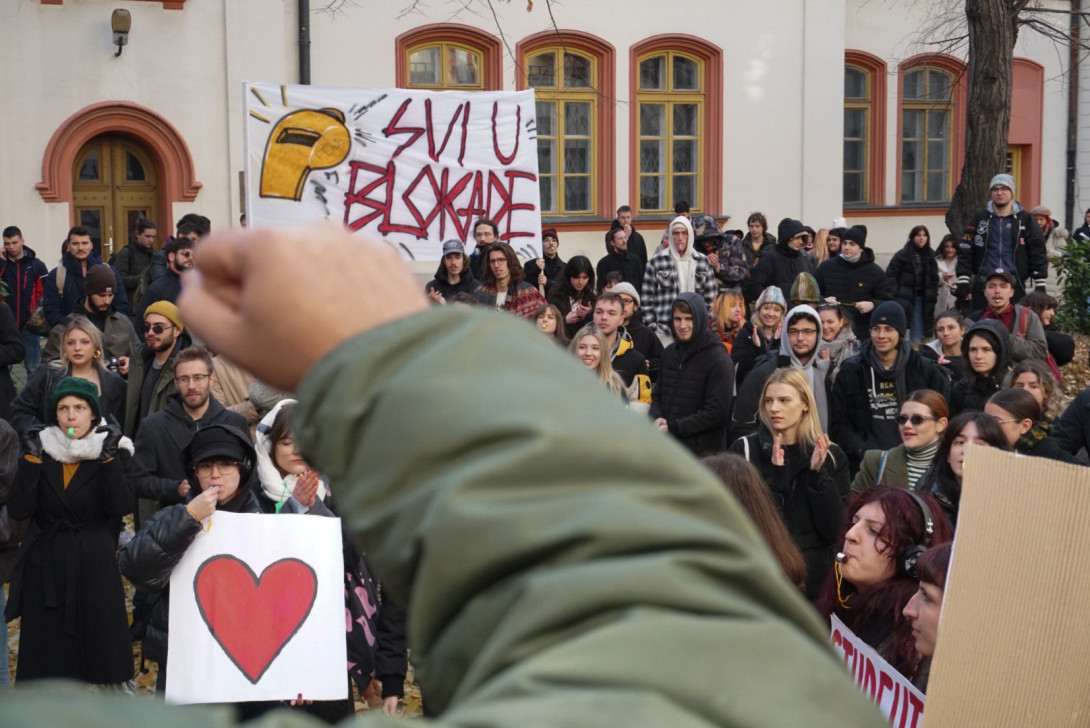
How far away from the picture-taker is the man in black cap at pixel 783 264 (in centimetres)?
1386

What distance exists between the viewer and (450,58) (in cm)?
1894

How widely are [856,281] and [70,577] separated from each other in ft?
27.7

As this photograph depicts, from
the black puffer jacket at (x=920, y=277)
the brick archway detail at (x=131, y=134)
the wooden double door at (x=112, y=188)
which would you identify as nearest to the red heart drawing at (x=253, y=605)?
the black puffer jacket at (x=920, y=277)

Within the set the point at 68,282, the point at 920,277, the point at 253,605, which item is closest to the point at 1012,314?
the point at 920,277

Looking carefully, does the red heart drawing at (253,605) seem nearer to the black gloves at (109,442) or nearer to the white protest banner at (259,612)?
the white protest banner at (259,612)

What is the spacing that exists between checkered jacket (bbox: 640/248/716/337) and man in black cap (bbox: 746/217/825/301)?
1.67 m

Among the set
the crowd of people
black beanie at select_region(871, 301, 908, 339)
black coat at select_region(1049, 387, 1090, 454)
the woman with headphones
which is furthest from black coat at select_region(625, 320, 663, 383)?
the woman with headphones

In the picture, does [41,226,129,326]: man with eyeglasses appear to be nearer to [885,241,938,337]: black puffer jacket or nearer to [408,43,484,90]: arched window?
[408,43,484,90]: arched window

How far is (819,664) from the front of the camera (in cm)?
69

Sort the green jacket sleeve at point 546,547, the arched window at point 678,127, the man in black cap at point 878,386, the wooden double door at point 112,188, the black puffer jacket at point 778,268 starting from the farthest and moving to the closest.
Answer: the arched window at point 678,127 → the wooden double door at point 112,188 → the black puffer jacket at point 778,268 → the man in black cap at point 878,386 → the green jacket sleeve at point 546,547

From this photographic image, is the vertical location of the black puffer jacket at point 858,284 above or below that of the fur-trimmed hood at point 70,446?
above

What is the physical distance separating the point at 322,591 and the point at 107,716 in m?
4.22

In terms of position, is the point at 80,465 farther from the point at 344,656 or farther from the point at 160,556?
the point at 344,656

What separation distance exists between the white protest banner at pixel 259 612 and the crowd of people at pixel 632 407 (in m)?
0.14
